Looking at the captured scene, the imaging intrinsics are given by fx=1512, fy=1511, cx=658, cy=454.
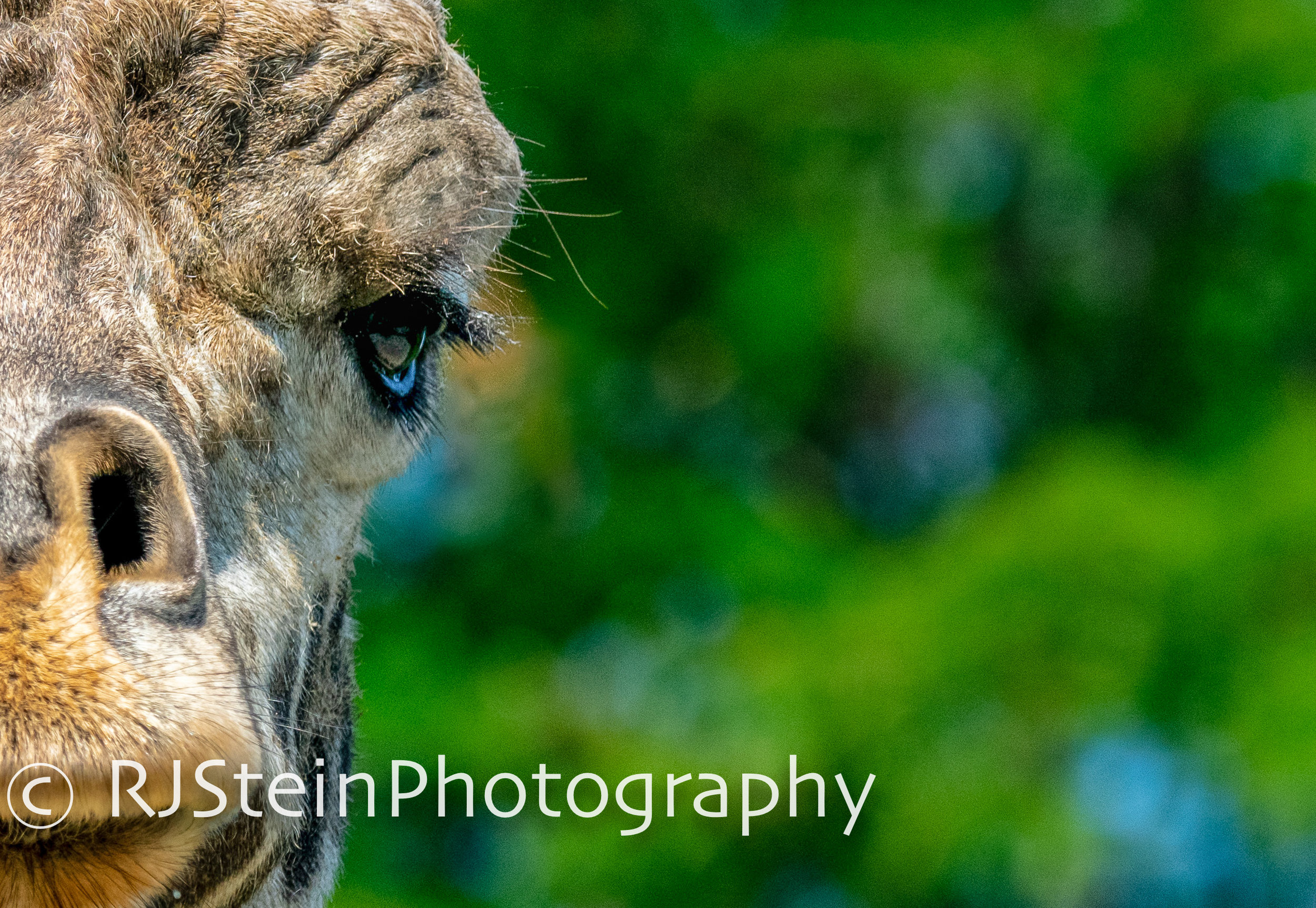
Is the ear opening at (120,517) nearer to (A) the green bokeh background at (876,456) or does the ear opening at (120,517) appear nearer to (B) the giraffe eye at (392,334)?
(B) the giraffe eye at (392,334)

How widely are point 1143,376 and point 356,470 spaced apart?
6.98 m

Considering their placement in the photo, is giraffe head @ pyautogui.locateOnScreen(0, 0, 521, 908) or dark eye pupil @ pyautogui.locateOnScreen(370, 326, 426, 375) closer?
giraffe head @ pyautogui.locateOnScreen(0, 0, 521, 908)

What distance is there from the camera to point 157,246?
8.14 ft

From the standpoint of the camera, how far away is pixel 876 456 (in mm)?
9773

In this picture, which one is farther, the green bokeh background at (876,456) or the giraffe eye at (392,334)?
the green bokeh background at (876,456)

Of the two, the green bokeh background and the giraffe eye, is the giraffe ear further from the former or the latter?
the green bokeh background

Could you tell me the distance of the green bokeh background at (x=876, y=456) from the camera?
754cm

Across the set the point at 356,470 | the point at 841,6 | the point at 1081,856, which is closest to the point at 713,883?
the point at 1081,856

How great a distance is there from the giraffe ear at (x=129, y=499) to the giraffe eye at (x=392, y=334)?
0.91 m

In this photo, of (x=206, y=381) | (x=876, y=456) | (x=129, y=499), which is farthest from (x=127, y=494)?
(x=876, y=456)

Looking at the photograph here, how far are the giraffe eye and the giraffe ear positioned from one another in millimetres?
905

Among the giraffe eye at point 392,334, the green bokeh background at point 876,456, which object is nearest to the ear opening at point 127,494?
the giraffe eye at point 392,334

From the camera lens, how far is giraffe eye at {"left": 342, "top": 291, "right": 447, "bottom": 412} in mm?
2941

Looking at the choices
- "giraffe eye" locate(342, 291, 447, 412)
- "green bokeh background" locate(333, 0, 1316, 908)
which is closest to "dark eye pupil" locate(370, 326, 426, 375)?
"giraffe eye" locate(342, 291, 447, 412)
